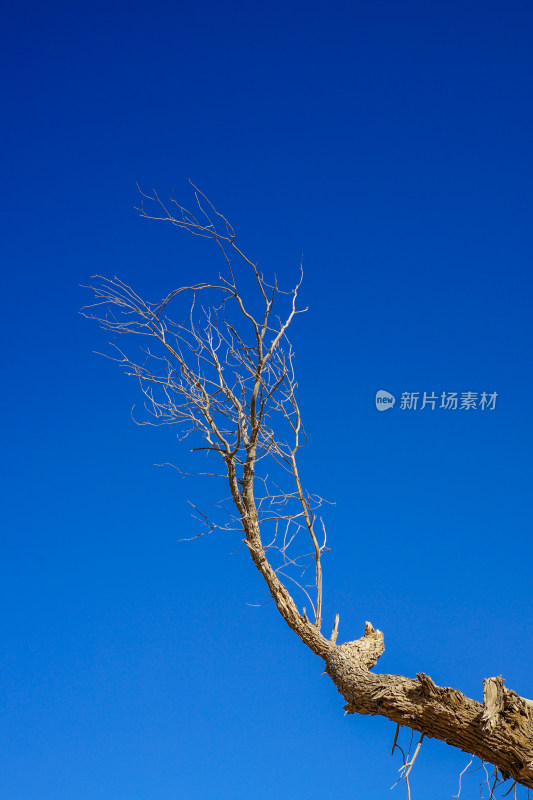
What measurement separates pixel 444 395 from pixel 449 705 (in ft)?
13.4

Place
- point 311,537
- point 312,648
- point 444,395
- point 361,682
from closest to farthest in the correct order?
point 361,682, point 312,648, point 311,537, point 444,395

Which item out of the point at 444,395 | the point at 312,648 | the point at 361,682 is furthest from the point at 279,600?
the point at 444,395

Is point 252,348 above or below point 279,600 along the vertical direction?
above

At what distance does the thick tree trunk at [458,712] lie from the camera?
422 centimetres

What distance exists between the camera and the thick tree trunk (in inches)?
166

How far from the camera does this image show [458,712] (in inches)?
170

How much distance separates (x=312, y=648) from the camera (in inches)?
199

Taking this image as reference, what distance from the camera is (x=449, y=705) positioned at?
433 cm

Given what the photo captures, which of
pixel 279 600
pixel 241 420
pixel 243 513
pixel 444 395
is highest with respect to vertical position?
pixel 444 395

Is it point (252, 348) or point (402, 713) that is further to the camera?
point (252, 348)

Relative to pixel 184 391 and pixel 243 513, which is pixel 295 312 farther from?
pixel 243 513

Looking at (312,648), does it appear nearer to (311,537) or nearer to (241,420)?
(311,537)

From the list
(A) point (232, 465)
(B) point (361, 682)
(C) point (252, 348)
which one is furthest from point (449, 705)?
(C) point (252, 348)

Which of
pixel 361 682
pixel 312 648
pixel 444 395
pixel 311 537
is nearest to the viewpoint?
pixel 361 682
